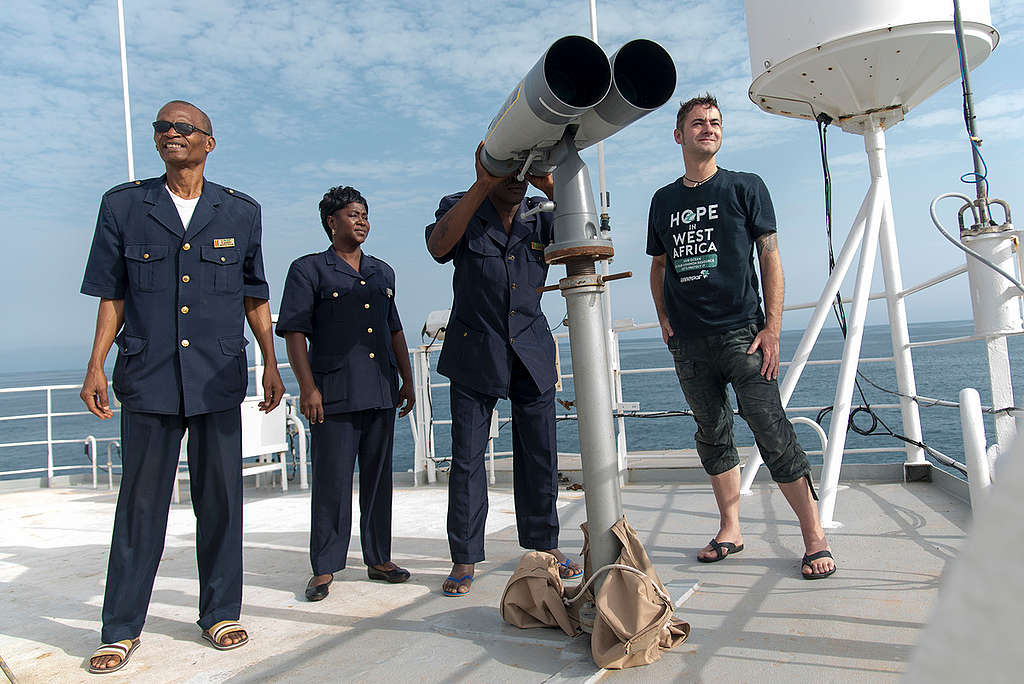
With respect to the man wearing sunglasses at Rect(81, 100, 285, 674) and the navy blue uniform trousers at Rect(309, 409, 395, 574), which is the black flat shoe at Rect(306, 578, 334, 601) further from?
the man wearing sunglasses at Rect(81, 100, 285, 674)

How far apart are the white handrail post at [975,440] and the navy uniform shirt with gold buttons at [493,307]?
133 centimetres

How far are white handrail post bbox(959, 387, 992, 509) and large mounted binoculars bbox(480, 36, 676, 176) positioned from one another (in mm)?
1029

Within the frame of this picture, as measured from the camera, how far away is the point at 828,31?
2824mm

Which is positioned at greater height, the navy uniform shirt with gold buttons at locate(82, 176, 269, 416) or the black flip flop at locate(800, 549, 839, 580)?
the navy uniform shirt with gold buttons at locate(82, 176, 269, 416)

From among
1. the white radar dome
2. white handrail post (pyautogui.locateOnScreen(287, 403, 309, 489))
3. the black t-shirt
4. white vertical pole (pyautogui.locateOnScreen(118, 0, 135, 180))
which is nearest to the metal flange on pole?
the black t-shirt

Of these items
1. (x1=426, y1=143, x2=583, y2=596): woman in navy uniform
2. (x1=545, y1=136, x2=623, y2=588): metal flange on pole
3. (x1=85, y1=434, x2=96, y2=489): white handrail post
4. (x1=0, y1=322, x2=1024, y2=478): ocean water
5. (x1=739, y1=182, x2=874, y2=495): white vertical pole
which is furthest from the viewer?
(x1=0, y1=322, x2=1024, y2=478): ocean water

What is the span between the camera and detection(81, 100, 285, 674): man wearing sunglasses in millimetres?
2049

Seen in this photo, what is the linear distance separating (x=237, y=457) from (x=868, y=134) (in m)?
3.02

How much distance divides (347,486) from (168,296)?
97 centimetres

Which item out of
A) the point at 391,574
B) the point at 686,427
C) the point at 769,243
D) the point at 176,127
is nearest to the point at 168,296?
the point at 176,127

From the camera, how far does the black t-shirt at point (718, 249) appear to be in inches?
95.3

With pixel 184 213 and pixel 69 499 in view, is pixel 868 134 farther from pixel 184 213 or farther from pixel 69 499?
pixel 69 499

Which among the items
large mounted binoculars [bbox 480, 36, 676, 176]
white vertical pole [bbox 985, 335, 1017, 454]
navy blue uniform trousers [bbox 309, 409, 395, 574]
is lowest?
navy blue uniform trousers [bbox 309, 409, 395, 574]

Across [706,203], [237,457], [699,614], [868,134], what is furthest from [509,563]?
[868,134]
